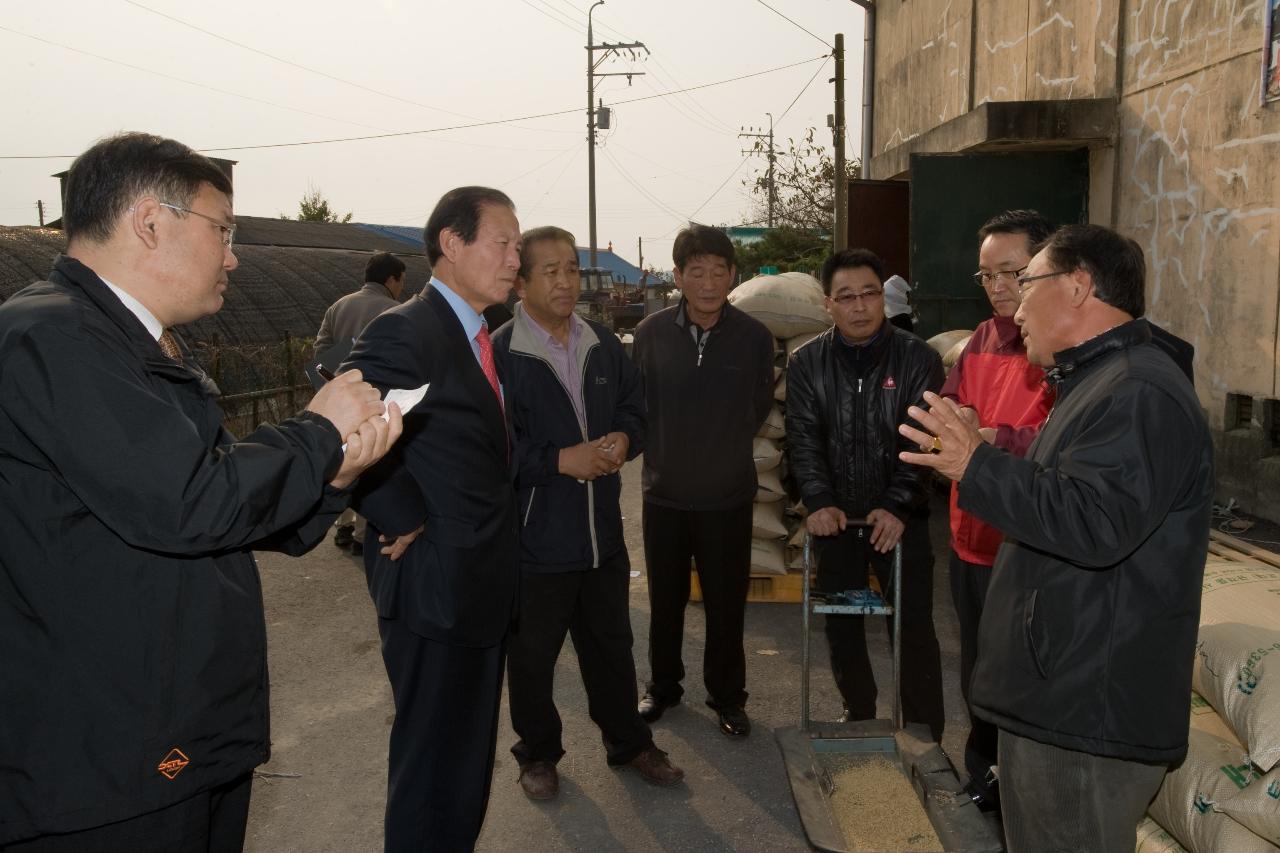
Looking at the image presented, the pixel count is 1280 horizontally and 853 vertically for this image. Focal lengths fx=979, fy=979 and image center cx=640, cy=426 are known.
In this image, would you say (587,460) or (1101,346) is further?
(587,460)

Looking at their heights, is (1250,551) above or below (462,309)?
below

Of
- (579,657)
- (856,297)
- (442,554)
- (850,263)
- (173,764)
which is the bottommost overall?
(579,657)

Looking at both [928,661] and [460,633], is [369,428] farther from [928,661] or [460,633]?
[928,661]

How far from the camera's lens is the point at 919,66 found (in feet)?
36.5

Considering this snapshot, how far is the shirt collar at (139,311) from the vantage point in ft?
5.87

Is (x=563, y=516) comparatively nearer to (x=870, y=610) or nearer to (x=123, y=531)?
(x=870, y=610)

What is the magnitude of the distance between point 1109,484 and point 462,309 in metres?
1.77

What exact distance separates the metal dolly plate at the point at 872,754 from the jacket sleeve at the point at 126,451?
1.86 m

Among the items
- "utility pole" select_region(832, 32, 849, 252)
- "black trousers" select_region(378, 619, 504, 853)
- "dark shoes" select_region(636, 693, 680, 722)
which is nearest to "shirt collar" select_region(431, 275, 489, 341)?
"black trousers" select_region(378, 619, 504, 853)

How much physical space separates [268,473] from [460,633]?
1.06m

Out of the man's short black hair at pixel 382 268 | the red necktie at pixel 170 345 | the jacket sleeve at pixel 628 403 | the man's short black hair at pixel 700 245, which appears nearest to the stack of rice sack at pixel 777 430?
the man's short black hair at pixel 700 245

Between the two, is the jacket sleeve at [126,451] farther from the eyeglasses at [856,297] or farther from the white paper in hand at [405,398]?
the eyeglasses at [856,297]

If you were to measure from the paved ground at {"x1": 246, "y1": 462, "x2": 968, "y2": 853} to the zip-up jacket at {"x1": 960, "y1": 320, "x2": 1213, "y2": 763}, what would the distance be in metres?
1.43

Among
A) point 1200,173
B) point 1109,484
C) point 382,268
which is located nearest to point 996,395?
point 1109,484
